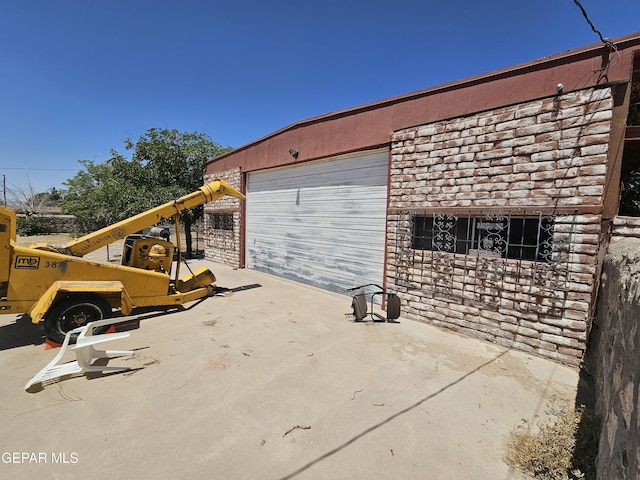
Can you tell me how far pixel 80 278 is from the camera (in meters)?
5.00

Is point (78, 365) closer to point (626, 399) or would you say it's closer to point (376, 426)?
point (376, 426)

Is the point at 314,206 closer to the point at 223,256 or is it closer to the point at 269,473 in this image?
the point at 223,256

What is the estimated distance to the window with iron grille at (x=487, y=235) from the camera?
15.6 ft

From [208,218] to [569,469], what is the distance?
1392 centimetres

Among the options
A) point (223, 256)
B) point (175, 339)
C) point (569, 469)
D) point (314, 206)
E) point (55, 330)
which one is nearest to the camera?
point (569, 469)

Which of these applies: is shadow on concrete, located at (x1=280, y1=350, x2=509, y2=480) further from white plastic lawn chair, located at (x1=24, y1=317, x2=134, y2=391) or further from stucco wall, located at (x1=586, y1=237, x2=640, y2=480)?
white plastic lawn chair, located at (x1=24, y1=317, x2=134, y2=391)

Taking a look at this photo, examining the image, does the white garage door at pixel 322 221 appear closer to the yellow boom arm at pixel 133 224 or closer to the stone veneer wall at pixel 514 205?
the stone veneer wall at pixel 514 205

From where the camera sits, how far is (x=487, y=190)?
518cm

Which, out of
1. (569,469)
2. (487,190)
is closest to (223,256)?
(487,190)

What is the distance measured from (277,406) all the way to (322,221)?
5.88 meters

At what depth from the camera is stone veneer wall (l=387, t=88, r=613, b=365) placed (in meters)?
4.29

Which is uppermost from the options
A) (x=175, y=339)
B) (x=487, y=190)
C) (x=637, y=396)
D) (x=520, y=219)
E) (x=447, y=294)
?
(x=487, y=190)

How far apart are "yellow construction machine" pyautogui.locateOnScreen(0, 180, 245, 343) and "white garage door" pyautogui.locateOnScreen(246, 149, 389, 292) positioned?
377cm

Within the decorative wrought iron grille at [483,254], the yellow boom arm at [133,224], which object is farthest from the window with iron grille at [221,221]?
the decorative wrought iron grille at [483,254]
